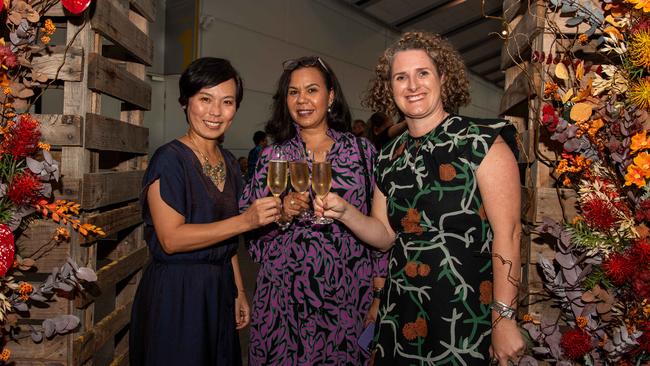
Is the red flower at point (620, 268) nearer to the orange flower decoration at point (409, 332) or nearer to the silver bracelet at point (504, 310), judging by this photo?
the silver bracelet at point (504, 310)

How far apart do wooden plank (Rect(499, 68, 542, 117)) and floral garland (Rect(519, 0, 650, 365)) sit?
0.47 feet

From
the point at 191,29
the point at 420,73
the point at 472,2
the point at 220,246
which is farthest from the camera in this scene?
the point at 472,2

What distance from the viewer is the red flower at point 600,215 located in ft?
4.42

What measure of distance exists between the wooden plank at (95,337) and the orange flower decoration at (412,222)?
1.38m

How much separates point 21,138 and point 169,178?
522 mm

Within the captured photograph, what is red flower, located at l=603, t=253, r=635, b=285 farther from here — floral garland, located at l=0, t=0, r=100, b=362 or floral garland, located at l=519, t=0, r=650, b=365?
floral garland, located at l=0, t=0, r=100, b=362

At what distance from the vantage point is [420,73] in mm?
1756

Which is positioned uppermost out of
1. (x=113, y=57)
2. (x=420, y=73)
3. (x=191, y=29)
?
(x=191, y=29)

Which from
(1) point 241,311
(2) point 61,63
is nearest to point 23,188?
(2) point 61,63

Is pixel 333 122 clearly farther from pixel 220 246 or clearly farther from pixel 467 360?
pixel 467 360

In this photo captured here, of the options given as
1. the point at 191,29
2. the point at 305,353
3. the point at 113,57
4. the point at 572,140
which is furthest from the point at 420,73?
the point at 191,29

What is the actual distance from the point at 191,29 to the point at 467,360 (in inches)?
277

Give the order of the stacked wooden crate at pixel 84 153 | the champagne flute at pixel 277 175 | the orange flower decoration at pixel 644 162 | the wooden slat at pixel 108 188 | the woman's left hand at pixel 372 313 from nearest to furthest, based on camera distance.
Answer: the orange flower decoration at pixel 644 162 → the champagne flute at pixel 277 175 → the stacked wooden crate at pixel 84 153 → the wooden slat at pixel 108 188 → the woman's left hand at pixel 372 313

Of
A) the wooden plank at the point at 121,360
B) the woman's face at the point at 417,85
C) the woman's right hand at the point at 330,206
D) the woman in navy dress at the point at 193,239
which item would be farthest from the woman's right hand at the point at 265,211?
the wooden plank at the point at 121,360
